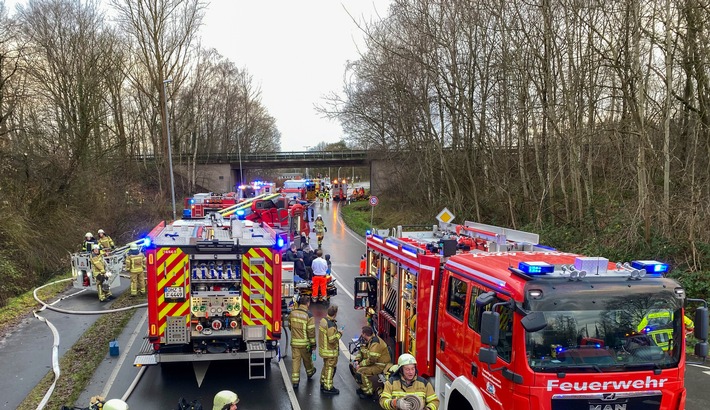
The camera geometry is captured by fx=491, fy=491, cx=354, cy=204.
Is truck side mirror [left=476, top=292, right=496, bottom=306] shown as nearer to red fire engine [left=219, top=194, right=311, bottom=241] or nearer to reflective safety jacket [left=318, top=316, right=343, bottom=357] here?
reflective safety jacket [left=318, top=316, right=343, bottom=357]

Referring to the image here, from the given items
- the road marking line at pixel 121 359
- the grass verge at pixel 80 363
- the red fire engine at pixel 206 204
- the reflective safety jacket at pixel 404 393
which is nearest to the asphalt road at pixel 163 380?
the road marking line at pixel 121 359

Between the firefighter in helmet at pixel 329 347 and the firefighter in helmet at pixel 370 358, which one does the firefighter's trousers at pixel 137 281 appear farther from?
the firefighter in helmet at pixel 370 358

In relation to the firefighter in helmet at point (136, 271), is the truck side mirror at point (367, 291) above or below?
above

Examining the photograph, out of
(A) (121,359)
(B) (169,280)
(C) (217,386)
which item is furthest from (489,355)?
(A) (121,359)

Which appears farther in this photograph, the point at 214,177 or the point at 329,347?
the point at 214,177

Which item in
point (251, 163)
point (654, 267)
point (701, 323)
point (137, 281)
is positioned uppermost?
point (251, 163)

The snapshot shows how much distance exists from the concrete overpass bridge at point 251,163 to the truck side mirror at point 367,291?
1312 inches

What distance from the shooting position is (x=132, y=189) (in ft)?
92.2

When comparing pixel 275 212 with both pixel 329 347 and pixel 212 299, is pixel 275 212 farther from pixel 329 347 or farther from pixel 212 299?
pixel 329 347

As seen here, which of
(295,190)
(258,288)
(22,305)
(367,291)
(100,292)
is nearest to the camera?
(258,288)

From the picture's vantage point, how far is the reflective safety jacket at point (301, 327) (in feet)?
23.9

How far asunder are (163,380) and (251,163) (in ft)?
148

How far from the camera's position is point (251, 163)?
169ft

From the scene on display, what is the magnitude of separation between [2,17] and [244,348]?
1556 centimetres
